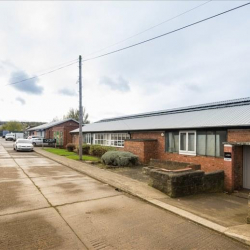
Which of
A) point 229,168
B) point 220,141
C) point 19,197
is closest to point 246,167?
point 229,168

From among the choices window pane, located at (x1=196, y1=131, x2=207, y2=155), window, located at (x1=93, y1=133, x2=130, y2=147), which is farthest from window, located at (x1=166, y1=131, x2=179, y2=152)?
window, located at (x1=93, y1=133, x2=130, y2=147)

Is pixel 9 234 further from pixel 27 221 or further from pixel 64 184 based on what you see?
pixel 64 184

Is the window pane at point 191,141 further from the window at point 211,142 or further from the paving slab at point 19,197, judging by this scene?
the paving slab at point 19,197

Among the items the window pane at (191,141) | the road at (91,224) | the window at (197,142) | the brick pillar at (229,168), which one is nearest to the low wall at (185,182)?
the brick pillar at (229,168)

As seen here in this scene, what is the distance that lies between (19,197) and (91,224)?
3.38m

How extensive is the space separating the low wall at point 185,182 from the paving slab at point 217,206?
0.27 meters

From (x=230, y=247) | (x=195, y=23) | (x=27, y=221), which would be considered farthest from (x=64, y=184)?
(x=195, y=23)

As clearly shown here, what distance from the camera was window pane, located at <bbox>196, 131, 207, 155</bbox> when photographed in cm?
1127

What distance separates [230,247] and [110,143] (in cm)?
1710

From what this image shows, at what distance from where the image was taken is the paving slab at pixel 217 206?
5.64 meters

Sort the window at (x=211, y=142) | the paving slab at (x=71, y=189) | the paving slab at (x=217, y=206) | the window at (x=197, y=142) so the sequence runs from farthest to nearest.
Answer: the window at (x=197, y=142), the window at (x=211, y=142), the paving slab at (x=71, y=189), the paving slab at (x=217, y=206)

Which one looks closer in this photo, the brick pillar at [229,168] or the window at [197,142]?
the brick pillar at [229,168]

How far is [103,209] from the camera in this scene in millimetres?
6082

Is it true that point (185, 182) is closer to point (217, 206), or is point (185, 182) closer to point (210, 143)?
point (217, 206)
